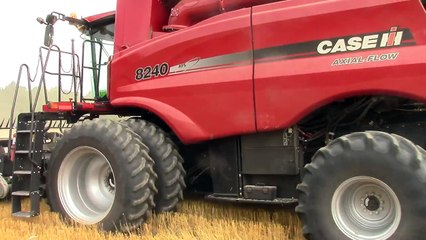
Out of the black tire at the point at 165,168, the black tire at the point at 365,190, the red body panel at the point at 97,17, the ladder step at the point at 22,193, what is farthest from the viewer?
the red body panel at the point at 97,17

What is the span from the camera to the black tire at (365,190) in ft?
9.94

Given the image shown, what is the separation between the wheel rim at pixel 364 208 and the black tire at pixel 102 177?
1.68 m

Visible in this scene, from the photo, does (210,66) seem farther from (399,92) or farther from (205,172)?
(399,92)

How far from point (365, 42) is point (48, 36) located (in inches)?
133

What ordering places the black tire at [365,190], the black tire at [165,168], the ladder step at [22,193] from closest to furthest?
the black tire at [365,190] < the black tire at [165,168] < the ladder step at [22,193]

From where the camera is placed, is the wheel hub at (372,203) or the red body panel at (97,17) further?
the red body panel at (97,17)

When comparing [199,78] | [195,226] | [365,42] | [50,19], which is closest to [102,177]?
[195,226]

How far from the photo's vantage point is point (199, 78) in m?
4.21

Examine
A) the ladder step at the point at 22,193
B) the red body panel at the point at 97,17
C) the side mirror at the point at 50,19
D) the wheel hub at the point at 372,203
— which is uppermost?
the red body panel at the point at 97,17

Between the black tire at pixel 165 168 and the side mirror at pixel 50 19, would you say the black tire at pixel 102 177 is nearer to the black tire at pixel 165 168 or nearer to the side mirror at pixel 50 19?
the black tire at pixel 165 168

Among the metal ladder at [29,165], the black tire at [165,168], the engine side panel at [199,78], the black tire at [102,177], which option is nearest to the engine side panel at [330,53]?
the engine side panel at [199,78]

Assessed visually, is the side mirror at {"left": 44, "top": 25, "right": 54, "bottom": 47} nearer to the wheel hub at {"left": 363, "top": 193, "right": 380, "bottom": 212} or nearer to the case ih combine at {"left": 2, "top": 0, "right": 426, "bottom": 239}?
the case ih combine at {"left": 2, "top": 0, "right": 426, "bottom": 239}

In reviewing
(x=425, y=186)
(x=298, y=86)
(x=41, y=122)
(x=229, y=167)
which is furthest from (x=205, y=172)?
(x=425, y=186)

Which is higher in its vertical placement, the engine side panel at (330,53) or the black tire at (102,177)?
the engine side panel at (330,53)
